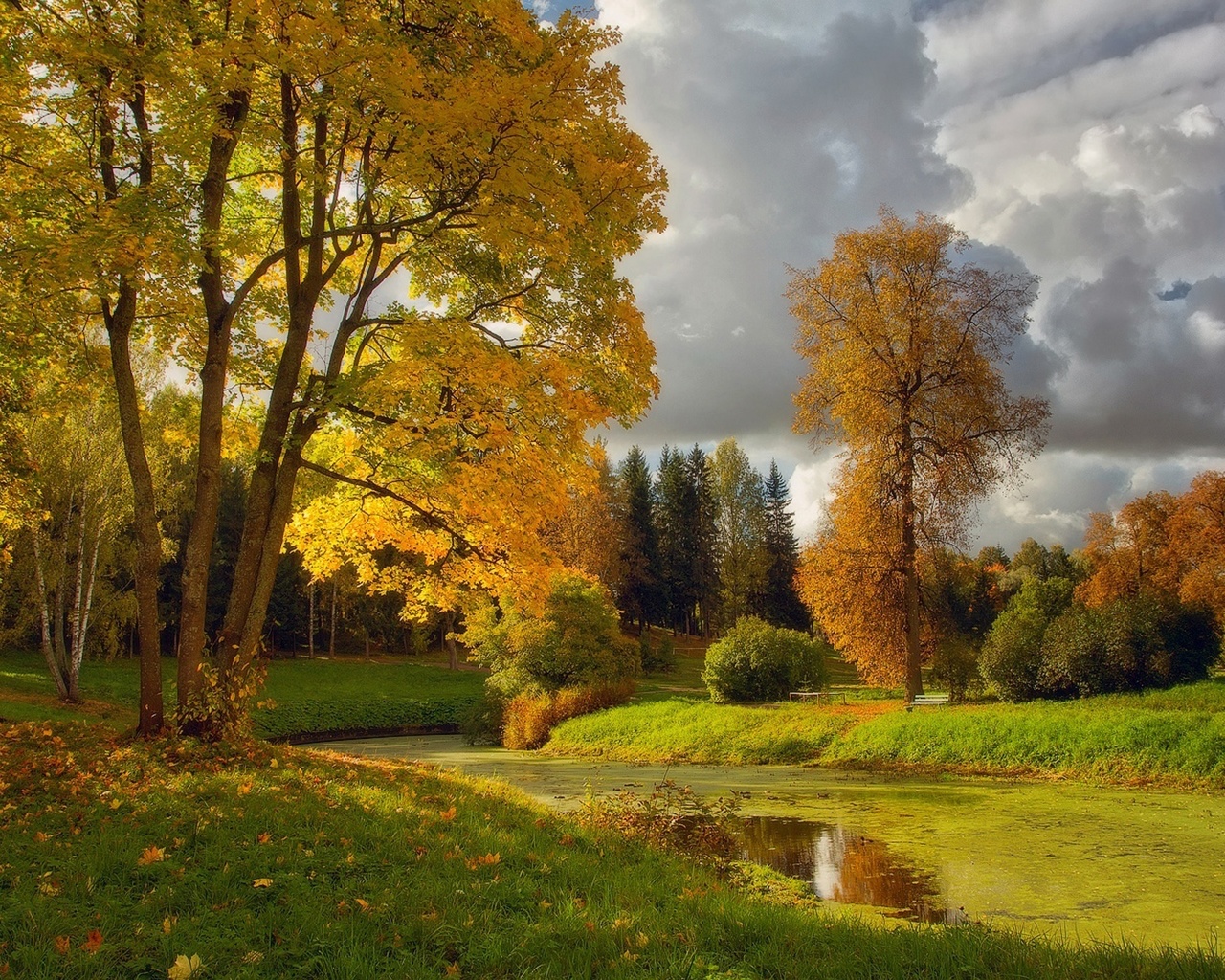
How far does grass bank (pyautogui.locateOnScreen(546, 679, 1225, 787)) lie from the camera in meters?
12.8

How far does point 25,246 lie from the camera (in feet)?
23.0

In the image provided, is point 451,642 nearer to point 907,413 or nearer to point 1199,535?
point 907,413

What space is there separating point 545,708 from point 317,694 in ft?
49.5

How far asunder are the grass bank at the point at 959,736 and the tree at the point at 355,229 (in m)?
10.4

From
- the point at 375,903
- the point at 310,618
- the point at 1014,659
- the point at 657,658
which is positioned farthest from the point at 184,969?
the point at 310,618

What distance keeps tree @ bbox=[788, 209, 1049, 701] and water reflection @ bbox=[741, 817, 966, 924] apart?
371 inches

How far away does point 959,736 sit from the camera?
15.5m

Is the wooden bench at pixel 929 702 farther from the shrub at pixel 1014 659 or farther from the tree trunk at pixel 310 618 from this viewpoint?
the tree trunk at pixel 310 618

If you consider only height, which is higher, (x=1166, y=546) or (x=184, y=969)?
(x=1166, y=546)

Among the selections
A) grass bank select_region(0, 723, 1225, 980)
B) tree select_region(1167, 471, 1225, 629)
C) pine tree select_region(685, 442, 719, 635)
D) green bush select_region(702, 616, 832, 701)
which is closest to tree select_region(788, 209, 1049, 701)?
green bush select_region(702, 616, 832, 701)

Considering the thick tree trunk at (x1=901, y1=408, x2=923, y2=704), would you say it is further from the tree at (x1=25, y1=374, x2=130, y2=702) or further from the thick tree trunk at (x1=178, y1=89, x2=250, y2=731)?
the tree at (x1=25, y1=374, x2=130, y2=702)

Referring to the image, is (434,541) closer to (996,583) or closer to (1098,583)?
(1098,583)

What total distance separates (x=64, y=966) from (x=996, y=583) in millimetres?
71627

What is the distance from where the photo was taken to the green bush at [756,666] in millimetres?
26453
